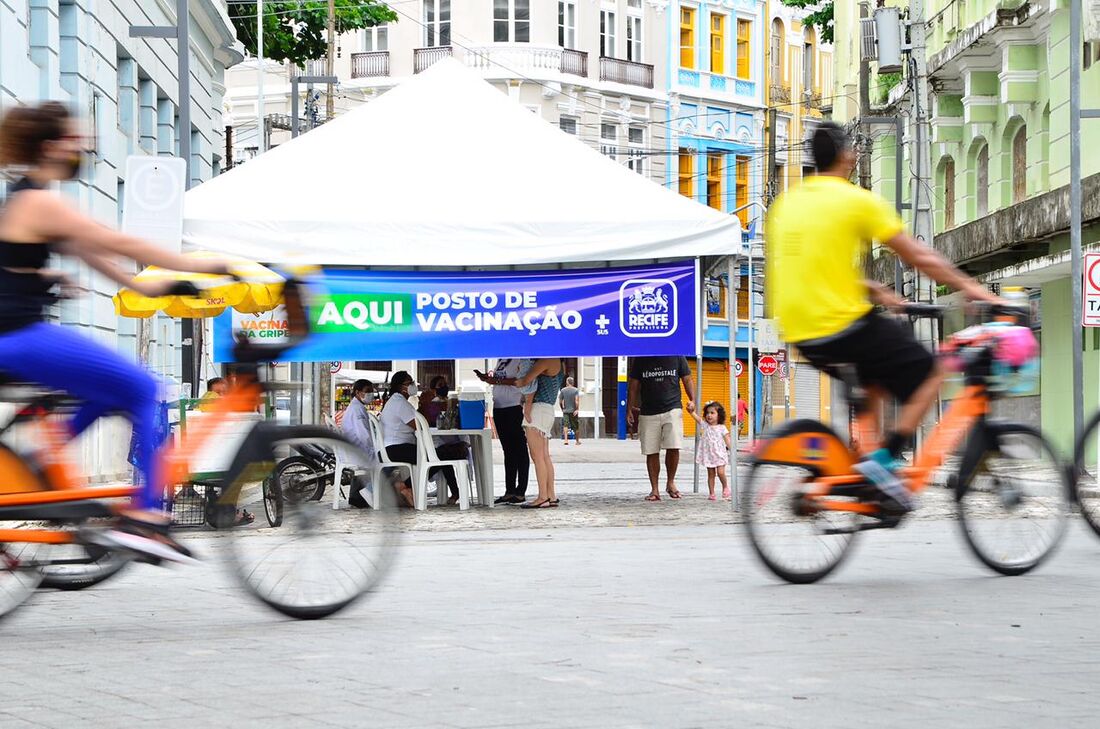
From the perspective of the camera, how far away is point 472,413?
59.8 feet

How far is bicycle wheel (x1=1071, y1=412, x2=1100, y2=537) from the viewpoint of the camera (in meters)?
8.95

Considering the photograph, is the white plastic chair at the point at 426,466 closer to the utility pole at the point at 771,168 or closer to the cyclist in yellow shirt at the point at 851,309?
the cyclist in yellow shirt at the point at 851,309

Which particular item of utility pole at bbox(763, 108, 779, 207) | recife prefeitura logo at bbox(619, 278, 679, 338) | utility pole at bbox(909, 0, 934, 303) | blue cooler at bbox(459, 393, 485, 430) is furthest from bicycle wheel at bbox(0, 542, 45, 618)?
utility pole at bbox(763, 108, 779, 207)

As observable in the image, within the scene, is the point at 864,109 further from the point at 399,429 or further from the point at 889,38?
the point at 399,429

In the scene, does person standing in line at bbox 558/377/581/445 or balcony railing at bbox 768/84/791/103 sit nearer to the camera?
person standing in line at bbox 558/377/581/445

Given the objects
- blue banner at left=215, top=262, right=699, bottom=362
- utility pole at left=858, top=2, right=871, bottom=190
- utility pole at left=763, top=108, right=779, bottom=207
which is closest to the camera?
blue banner at left=215, top=262, right=699, bottom=362

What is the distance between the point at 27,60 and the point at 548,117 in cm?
3730

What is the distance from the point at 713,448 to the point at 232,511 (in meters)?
12.4

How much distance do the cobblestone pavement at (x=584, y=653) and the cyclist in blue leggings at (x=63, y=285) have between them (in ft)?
1.70

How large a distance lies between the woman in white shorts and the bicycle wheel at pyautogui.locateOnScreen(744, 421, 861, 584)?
8.63m

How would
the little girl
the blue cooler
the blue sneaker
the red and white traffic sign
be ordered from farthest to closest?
the little girl → the blue cooler → the red and white traffic sign → the blue sneaker

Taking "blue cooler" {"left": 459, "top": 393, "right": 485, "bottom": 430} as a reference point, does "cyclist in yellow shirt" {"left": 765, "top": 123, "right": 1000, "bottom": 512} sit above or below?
above

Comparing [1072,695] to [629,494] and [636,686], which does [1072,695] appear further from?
[629,494]

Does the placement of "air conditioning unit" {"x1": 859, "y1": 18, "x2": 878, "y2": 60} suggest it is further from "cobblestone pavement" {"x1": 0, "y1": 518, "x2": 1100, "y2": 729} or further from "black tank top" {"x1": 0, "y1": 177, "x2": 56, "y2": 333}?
"black tank top" {"x1": 0, "y1": 177, "x2": 56, "y2": 333}
